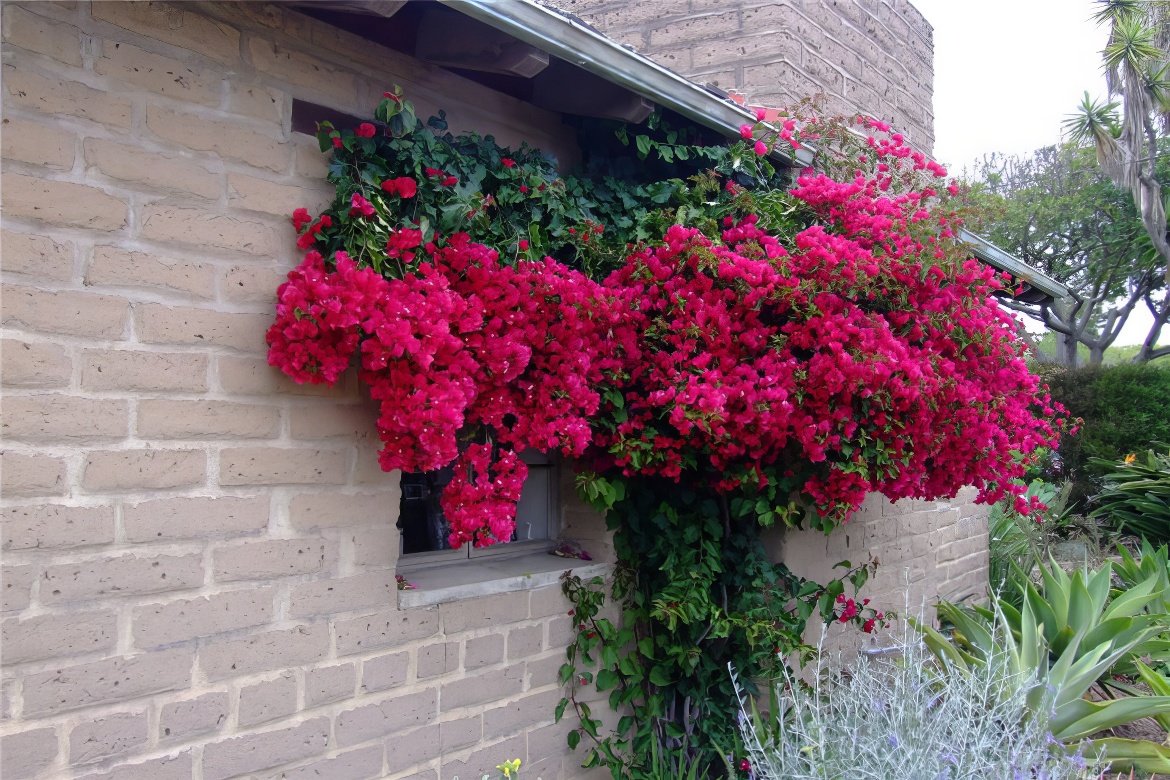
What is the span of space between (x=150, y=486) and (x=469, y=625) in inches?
44.6

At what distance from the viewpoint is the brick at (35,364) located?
1.89 m

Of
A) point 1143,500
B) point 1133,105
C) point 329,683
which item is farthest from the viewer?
point 1133,105

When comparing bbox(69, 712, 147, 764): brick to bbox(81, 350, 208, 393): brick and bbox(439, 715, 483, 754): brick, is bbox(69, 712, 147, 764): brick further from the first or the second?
bbox(439, 715, 483, 754): brick

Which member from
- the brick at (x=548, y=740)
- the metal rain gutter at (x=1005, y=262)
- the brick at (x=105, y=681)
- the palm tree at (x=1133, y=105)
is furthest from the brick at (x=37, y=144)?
the palm tree at (x=1133, y=105)

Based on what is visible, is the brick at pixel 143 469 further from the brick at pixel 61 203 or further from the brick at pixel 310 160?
the brick at pixel 310 160

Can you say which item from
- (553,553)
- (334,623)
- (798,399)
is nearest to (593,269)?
(798,399)

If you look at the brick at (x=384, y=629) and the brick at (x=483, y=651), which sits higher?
the brick at (x=384, y=629)

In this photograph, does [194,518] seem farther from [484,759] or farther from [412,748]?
[484,759]

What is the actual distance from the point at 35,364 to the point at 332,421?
30.5 inches

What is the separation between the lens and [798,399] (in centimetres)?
287

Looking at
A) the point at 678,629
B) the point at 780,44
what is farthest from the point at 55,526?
the point at 780,44

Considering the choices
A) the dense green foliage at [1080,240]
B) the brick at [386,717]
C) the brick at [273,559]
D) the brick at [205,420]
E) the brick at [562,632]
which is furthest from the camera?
the dense green foliage at [1080,240]

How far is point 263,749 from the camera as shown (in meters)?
2.26

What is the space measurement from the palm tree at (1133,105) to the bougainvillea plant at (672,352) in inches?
577
